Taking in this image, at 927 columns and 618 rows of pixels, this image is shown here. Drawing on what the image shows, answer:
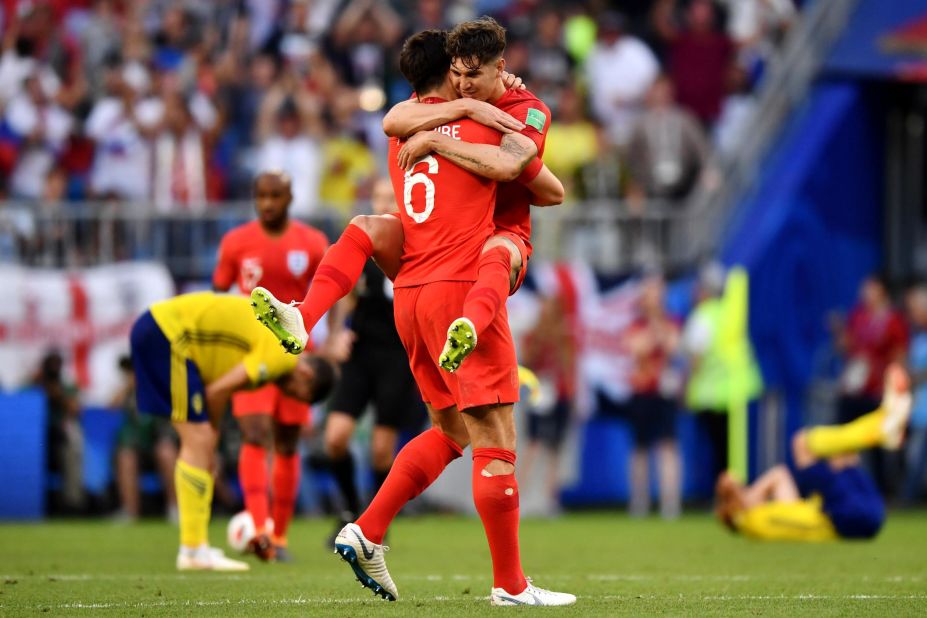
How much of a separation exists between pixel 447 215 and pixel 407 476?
1137 mm

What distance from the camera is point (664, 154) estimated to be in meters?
18.3

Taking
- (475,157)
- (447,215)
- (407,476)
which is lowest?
(407,476)

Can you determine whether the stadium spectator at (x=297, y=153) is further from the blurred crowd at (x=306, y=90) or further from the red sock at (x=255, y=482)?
the red sock at (x=255, y=482)

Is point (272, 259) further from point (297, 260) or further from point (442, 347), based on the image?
point (442, 347)

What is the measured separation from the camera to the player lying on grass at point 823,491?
1278 centimetres

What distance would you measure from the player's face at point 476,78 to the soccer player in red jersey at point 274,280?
11.9 ft

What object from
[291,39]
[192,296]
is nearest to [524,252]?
[192,296]

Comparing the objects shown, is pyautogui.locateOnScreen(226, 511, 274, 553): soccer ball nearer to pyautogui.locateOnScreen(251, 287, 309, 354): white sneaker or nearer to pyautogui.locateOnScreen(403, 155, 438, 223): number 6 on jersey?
pyautogui.locateOnScreen(403, 155, 438, 223): number 6 on jersey

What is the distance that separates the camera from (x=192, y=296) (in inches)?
390

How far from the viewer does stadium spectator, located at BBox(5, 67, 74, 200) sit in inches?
691

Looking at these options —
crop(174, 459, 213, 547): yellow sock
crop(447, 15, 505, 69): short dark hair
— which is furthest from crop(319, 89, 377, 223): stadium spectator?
crop(447, 15, 505, 69): short dark hair

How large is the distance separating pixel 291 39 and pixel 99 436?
5693 mm

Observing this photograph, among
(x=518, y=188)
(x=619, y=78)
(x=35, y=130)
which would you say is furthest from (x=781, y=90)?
(x=518, y=188)

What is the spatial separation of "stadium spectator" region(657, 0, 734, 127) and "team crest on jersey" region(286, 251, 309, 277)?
9991 mm
